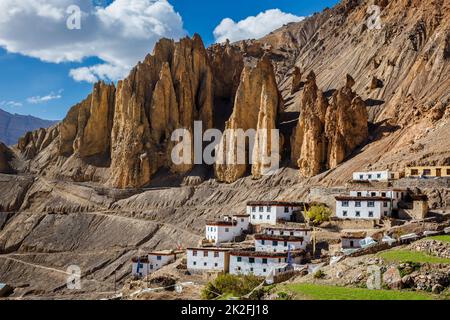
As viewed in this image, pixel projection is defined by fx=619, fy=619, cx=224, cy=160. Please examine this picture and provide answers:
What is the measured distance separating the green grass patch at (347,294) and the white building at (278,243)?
2181 centimetres

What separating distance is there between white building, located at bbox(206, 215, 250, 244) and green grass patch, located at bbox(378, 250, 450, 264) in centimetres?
2800

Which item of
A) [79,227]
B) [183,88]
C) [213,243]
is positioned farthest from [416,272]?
[183,88]

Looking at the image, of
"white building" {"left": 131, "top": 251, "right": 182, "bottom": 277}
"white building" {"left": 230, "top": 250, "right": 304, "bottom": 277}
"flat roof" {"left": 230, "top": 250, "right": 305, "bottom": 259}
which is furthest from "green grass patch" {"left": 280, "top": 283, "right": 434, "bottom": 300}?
"white building" {"left": 131, "top": 251, "right": 182, "bottom": 277}

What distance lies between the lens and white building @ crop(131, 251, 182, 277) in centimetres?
6209

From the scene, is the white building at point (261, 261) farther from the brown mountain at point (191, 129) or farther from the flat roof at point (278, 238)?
the brown mountain at point (191, 129)

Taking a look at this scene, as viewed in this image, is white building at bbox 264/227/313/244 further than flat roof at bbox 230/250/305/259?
Yes

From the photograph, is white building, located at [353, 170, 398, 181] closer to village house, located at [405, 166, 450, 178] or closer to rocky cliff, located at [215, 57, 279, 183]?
village house, located at [405, 166, 450, 178]

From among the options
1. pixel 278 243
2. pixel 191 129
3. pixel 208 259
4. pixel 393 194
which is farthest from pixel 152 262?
pixel 191 129

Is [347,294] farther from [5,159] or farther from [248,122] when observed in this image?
[5,159]

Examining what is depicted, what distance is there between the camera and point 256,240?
53.8 meters

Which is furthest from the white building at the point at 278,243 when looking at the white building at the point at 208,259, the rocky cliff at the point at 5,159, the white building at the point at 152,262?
the rocky cliff at the point at 5,159

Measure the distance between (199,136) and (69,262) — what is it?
126 ft

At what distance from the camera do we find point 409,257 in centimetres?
3306
